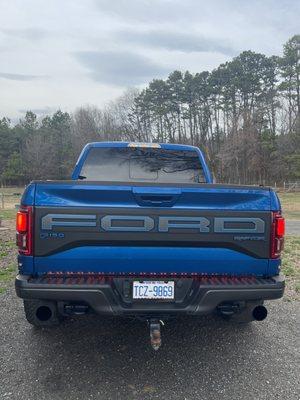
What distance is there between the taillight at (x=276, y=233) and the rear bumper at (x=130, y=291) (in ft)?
0.85

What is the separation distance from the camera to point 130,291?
313 cm

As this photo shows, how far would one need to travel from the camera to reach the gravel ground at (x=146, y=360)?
3.19m

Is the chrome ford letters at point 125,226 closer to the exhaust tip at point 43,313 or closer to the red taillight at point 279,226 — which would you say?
the exhaust tip at point 43,313

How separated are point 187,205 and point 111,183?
2.06 feet

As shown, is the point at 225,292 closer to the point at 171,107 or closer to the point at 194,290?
the point at 194,290

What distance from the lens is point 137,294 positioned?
3127 mm

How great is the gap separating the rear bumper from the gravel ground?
0.70 m

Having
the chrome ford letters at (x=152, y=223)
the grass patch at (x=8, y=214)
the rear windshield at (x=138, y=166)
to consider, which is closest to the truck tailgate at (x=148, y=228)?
the chrome ford letters at (x=152, y=223)

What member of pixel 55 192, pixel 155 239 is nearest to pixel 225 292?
pixel 155 239

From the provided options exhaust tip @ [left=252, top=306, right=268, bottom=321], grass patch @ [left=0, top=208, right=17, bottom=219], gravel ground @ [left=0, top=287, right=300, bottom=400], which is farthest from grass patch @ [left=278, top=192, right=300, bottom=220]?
exhaust tip @ [left=252, top=306, right=268, bottom=321]

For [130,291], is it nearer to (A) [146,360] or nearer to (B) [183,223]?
(B) [183,223]

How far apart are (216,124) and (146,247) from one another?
72723 millimetres

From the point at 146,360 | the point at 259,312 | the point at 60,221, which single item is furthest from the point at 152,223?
the point at 146,360

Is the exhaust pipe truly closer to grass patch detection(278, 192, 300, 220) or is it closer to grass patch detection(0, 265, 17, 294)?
grass patch detection(0, 265, 17, 294)
